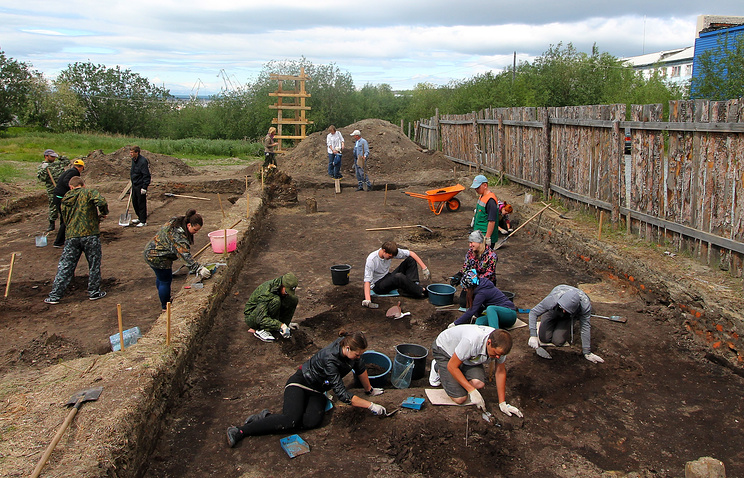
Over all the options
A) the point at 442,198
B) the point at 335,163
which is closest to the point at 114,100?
the point at 335,163

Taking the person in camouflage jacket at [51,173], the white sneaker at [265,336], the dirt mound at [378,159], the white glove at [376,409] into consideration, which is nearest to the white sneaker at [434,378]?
the white glove at [376,409]

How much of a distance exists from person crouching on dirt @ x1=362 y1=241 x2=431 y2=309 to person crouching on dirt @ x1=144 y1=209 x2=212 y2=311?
221cm

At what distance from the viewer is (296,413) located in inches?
158

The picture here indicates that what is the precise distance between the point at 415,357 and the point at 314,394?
115 cm

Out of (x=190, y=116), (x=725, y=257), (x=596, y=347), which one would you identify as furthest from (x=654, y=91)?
(x=190, y=116)

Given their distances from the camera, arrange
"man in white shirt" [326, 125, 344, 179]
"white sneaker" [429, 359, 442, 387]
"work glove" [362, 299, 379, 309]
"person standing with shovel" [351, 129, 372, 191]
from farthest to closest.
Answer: "man in white shirt" [326, 125, 344, 179] → "person standing with shovel" [351, 129, 372, 191] → "work glove" [362, 299, 379, 309] → "white sneaker" [429, 359, 442, 387]

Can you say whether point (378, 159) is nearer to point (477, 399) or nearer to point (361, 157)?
point (361, 157)

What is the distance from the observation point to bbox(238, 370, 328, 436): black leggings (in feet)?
13.0

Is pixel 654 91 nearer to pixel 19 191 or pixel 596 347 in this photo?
pixel 596 347

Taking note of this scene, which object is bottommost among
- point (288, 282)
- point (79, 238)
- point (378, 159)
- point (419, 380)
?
point (419, 380)

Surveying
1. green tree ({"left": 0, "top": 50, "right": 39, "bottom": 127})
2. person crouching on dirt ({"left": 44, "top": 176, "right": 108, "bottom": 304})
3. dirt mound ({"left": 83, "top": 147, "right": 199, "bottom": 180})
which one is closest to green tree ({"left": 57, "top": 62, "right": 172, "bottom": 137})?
green tree ({"left": 0, "top": 50, "right": 39, "bottom": 127})

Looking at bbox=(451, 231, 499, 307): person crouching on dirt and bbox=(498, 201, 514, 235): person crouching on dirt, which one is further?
bbox=(498, 201, 514, 235): person crouching on dirt

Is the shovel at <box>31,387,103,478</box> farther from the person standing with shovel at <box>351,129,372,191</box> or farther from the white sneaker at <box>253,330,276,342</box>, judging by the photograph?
the person standing with shovel at <box>351,129,372,191</box>

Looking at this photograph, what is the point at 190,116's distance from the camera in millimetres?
40281
